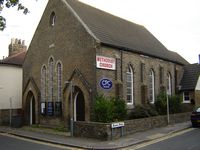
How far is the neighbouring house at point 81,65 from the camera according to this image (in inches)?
877

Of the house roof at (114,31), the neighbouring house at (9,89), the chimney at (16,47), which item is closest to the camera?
the house roof at (114,31)

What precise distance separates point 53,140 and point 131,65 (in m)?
10.3

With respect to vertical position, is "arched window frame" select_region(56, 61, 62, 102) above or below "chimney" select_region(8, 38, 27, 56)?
below

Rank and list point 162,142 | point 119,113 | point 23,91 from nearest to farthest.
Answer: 1. point 162,142
2. point 119,113
3. point 23,91

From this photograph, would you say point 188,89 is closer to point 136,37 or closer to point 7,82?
point 136,37

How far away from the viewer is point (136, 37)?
3089 cm

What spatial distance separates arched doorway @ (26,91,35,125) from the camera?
28953 mm

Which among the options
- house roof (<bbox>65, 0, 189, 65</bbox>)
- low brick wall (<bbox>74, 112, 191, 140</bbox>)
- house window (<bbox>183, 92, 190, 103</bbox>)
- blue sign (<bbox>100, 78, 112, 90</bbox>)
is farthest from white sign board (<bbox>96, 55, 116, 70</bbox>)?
house window (<bbox>183, 92, 190, 103</bbox>)

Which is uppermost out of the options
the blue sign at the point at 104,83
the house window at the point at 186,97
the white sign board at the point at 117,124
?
the blue sign at the point at 104,83

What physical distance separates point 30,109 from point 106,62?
11069 mm

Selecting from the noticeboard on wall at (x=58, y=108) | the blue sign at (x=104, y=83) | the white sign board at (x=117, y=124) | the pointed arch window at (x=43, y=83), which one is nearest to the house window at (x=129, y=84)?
the noticeboard on wall at (x=58, y=108)

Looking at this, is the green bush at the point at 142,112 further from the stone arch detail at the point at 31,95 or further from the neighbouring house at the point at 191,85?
the stone arch detail at the point at 31,95

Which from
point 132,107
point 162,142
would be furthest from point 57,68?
point 162,142

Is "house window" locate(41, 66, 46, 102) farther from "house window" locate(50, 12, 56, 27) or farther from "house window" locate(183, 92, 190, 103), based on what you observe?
"house window" locate(183, 92, 190, 103)
